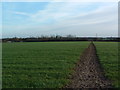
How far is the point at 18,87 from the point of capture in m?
6.98

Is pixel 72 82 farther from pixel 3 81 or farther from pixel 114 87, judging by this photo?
pixel 3 81

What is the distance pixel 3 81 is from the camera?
8.02 m

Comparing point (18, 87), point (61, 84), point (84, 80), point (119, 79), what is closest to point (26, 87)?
point (18, 87)

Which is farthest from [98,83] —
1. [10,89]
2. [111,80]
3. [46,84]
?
[10,89]

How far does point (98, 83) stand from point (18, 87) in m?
3.60

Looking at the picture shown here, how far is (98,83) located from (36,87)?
288 cm

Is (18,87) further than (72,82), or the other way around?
(72,82)

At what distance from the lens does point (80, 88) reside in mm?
7027

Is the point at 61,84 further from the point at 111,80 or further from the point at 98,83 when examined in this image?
the point at 111,80

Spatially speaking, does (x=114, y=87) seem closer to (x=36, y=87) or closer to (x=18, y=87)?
(x=36, y=87)

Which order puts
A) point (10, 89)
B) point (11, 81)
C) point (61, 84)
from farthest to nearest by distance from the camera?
point (11, 81)
point (61, 84)
point (10, 89)

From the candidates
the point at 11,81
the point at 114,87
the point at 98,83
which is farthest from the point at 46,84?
the point at 114,87

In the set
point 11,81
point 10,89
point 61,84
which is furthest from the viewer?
point 11,81

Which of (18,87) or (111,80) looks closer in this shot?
(18,87)
